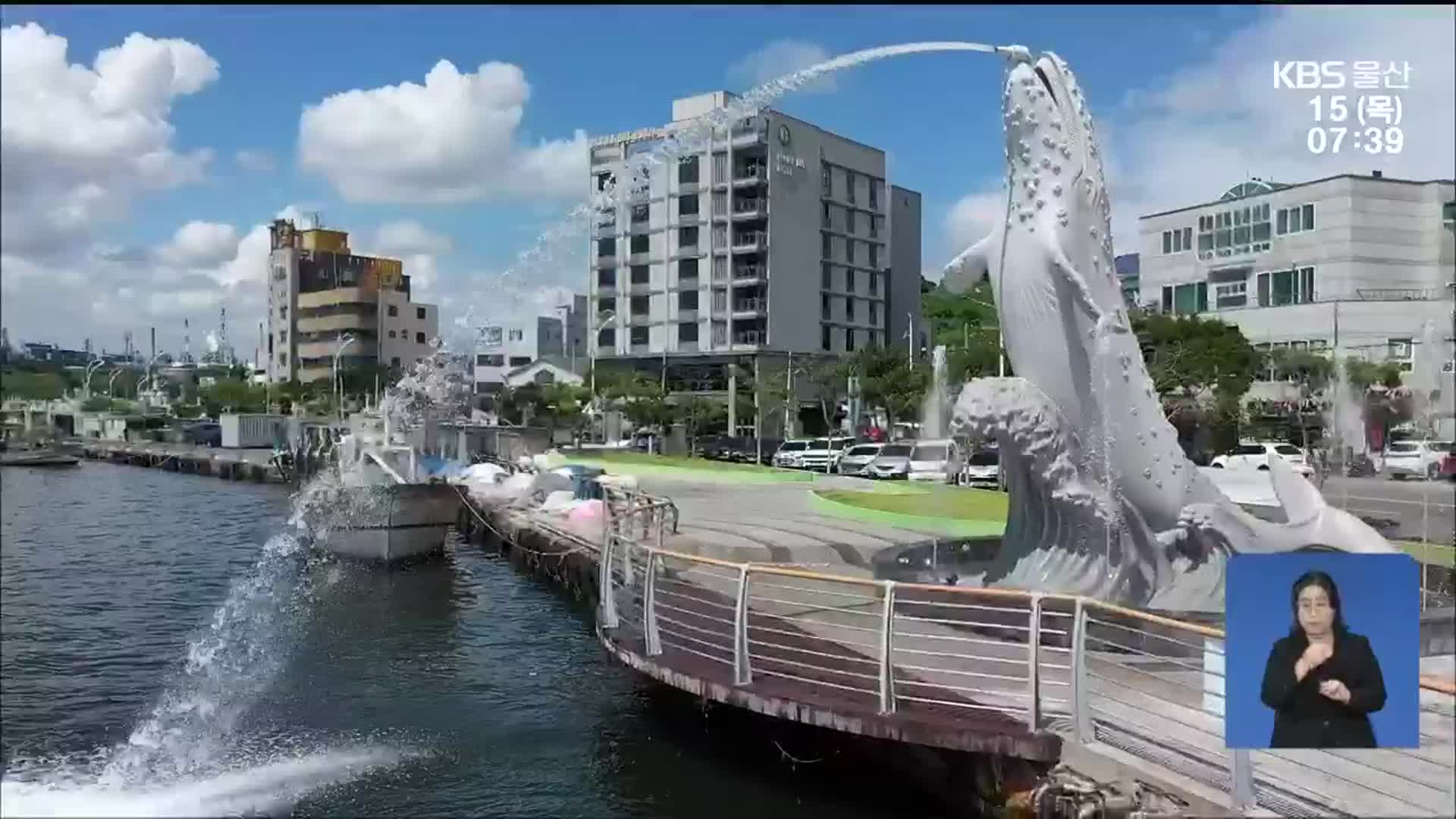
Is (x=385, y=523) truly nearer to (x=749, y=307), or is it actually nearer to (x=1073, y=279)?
(x=1073, y=279)

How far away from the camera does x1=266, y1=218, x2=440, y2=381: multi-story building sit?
8206 cm

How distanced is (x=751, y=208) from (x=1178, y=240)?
22.4m

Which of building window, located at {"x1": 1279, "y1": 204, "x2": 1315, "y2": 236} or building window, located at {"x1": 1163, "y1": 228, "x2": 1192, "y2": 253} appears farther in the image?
building window, located at {"x1": 1163, "y1": 228, "x2": 1192, "y2": 253}

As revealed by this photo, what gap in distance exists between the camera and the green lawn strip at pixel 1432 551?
14.7m

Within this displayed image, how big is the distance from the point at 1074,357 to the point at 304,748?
826 centimetres

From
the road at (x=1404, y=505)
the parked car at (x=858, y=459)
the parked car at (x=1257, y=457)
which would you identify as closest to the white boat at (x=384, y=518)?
the road at (x=1404, y=505)

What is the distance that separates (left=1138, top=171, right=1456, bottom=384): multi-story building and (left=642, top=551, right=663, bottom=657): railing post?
32.9 m

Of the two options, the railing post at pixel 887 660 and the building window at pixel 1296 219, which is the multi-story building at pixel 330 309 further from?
the railing post at pixel 887 660

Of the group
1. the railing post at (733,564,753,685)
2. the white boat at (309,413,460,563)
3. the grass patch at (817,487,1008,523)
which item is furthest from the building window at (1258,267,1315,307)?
the railing post at (733,564,753,685)

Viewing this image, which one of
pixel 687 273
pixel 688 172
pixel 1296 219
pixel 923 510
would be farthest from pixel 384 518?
pixel 688 172

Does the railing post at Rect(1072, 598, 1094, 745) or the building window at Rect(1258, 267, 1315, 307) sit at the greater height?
the building window at Rect(1258, 267, 1315, 307)

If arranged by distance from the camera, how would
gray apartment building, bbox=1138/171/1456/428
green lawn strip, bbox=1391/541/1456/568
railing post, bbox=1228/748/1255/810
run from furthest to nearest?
1. gray apartment building, bbox=1138/171/1456/428
2. green lawn strip, bbox=1391/541/1456/568
3. railing post, bbox=1228/748/1255/810

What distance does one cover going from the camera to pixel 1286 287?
4706 centimetres

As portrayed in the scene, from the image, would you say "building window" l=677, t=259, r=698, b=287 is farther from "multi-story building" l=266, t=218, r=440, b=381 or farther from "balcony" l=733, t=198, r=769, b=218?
"multi-story building" l=266, t=218, r=440, b=381
